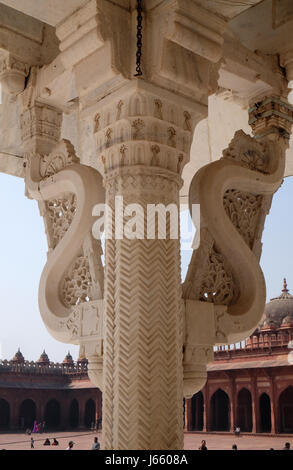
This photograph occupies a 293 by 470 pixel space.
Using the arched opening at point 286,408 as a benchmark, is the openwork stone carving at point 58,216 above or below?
above

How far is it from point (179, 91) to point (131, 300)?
1173 millimetres

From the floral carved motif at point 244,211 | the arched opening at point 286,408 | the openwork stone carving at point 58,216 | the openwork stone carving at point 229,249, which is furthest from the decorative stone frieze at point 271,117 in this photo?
the arched opening at point 286,408

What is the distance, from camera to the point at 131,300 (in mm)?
2680

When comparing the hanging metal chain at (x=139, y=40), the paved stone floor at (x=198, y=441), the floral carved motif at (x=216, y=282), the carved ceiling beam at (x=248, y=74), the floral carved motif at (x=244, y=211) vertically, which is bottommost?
the paved stone floor at (x=198, y=441)

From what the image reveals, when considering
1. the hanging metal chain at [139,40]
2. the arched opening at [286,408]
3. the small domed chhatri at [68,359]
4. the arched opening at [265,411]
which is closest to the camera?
the hanging metal chain at [139,40]

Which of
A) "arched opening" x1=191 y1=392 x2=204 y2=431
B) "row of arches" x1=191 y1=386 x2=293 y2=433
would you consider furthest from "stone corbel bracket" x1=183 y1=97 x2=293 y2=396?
"arched opening" x1=191 y1=392 x2=204 y2=431

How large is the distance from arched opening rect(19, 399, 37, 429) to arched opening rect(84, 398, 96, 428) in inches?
93.2

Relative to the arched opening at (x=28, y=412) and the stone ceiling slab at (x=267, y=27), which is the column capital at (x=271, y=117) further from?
the arched opening at (x=28, y=412)

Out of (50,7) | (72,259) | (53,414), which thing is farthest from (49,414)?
(50,7)

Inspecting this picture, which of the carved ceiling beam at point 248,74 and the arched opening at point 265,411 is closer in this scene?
the carved ceiling beam at point 248,74

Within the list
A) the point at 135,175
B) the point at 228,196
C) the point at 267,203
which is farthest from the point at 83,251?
the point at 267,203

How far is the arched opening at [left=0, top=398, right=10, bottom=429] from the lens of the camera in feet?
78.7

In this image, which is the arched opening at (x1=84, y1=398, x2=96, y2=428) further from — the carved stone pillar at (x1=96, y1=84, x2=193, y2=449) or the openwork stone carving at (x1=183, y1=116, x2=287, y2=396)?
the carved stone pillar at (x1=96, y1=84, x2=193, y2=449)

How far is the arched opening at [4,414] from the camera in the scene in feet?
78.7
